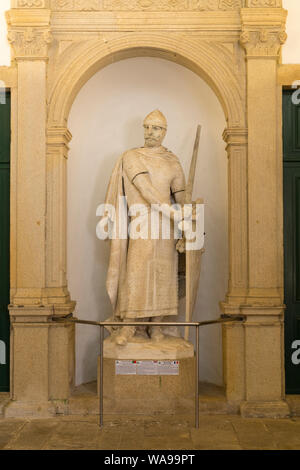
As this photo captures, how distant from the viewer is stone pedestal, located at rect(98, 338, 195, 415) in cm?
425

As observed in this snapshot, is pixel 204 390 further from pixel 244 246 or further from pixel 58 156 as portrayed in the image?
pixel 58 156

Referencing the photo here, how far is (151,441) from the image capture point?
12.0 feet

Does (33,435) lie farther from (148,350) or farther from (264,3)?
(264,3)

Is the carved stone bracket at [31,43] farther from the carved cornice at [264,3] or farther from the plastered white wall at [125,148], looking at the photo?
the carved cornice at [264,3]

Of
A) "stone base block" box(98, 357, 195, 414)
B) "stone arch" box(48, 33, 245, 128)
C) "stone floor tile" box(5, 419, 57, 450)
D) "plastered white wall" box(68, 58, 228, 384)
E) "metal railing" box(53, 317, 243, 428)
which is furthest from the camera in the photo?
"plastered white wall" box(68, 58, 228, 384)

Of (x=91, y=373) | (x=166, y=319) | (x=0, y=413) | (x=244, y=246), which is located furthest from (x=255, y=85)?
(x=0, y=413)

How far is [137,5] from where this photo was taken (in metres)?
4.63

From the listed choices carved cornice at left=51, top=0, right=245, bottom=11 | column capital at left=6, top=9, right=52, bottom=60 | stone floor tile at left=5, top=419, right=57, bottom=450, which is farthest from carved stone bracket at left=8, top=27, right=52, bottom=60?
stone floor tile at left=5, top=419, right=57, bottom=450

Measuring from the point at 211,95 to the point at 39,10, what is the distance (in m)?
1.81

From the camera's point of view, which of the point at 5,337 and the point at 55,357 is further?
the point at 5,337

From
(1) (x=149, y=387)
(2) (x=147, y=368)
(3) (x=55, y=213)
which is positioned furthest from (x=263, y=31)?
(1) (x=149, y=387)

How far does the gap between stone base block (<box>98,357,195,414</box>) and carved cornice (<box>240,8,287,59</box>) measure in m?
2.79

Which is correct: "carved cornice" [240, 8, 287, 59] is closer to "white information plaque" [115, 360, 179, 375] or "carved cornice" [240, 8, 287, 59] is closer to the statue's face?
the statue's face

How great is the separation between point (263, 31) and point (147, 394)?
329 centimetres
